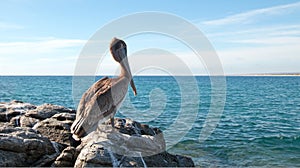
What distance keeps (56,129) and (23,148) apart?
135 cm

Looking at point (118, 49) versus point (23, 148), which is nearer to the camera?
point (23, 148)

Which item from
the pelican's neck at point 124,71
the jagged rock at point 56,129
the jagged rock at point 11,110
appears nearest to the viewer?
the jagged rock at point 56,129

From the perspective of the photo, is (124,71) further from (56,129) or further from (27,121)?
(27,121)

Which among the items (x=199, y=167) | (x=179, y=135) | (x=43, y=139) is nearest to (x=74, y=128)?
(x=43, y=139)

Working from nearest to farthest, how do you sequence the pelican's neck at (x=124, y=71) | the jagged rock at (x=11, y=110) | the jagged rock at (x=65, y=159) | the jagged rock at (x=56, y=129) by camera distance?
1. the jagged rock at (x=65, y=159)
2. the jagged rock at (x=56, y=129)
3. the pelican's neck at (x=124, y=71)
4. the jagged rock at (x=11, y=110)

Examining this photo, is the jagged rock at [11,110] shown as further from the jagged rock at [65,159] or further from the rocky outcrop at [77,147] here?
the jagged rock at [65,159]

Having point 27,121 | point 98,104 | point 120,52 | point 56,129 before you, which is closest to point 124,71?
point 120,52

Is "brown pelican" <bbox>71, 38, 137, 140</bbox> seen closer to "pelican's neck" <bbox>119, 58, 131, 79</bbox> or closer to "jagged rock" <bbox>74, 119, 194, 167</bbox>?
"pelican's neck" <bbox>119, 58, 131, 79</bbox>

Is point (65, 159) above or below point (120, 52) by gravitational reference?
below

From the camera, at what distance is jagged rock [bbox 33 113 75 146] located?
8.54 m

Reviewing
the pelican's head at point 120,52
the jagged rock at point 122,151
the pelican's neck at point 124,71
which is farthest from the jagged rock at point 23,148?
the pelican's head at point 120,52

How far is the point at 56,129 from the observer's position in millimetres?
8758

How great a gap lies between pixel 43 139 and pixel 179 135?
41.8 feet

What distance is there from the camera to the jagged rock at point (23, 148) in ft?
23.9
